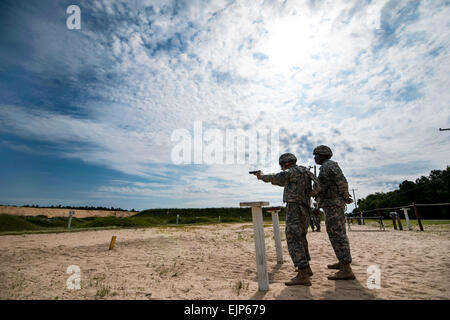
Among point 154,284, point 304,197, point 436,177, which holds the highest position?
point 436,177

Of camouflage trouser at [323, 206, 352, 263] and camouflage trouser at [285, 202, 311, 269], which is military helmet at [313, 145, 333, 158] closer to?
camouflage trouser at [323, 206, 352, 263]

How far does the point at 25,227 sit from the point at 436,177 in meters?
89.0

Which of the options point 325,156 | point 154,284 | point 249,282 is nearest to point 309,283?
point 249,282

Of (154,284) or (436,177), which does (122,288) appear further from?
(436,177)

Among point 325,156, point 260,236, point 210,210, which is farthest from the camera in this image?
point 210,210

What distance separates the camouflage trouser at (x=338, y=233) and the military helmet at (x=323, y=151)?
1058 millimetres

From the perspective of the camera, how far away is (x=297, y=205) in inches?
158

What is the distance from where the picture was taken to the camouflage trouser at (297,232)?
3.79m

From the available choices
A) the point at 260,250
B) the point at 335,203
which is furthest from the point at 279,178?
the point at 260,250

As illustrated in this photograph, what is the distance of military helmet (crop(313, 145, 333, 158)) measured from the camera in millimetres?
4523

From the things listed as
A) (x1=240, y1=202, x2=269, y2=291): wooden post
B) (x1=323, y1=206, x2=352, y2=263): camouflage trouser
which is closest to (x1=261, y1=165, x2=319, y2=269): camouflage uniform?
(x1=323, y1=206, x2=352, y2=263): camouflage trouser

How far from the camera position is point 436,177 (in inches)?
2520

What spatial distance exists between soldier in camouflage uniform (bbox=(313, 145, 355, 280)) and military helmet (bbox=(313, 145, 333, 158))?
6.4 inches
